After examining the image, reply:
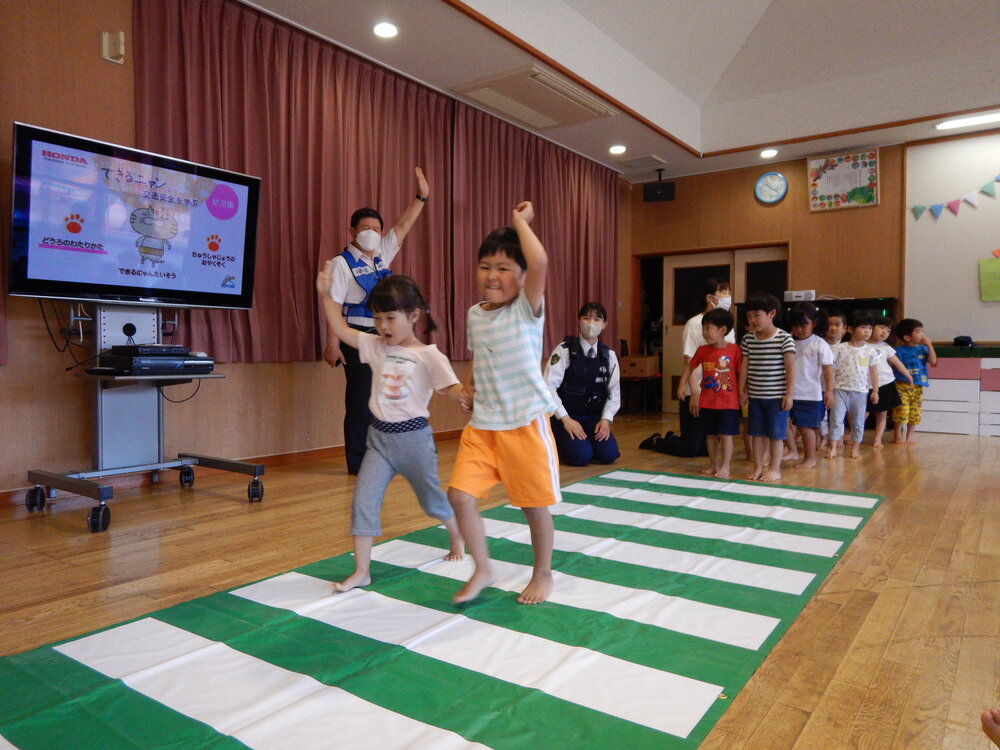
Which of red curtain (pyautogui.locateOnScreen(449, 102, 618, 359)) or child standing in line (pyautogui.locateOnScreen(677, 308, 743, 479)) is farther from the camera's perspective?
red curtain (pyautogui.locateOnScreen(449, 102, 618, 359))

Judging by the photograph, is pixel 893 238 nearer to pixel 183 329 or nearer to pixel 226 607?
pixel 183 329

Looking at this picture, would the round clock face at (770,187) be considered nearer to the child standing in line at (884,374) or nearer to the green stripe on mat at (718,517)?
the child standing in line at (884,374)

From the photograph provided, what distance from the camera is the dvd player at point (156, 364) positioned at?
9.01 ft

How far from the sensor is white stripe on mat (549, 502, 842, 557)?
7.74 ft

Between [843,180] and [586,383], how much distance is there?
4.27m

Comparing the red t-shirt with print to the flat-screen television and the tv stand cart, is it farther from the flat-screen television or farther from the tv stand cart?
the flat-screen television

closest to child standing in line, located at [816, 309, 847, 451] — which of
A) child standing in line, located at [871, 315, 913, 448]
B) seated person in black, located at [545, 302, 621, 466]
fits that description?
child standing in line, located at [871, 315, 913, 448]

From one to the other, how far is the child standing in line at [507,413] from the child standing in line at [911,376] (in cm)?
455

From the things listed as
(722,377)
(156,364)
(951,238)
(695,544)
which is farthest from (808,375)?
(156,364)

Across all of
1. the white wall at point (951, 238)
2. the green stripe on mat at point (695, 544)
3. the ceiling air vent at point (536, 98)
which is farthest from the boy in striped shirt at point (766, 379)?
the white wall at point (951, 238)

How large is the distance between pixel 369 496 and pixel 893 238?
629cm

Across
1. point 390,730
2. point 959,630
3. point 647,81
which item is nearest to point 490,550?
point 390,730

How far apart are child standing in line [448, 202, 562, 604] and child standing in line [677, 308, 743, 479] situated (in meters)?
2.18

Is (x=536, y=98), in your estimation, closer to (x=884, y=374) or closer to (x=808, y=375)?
(x=808, y=375)
